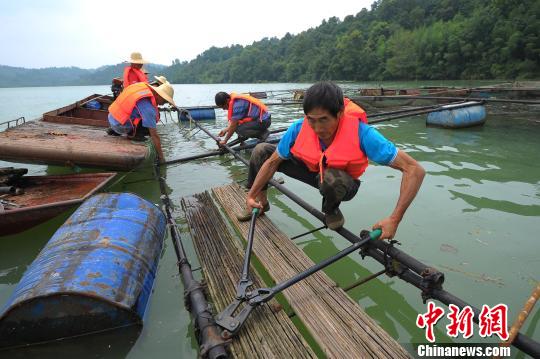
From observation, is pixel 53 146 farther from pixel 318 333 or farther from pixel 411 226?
pixel 411 226

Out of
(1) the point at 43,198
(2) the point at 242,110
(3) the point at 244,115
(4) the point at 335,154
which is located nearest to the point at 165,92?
(2) the point at 242,110

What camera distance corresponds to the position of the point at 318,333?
2.23 meters

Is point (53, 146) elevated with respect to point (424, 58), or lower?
lower

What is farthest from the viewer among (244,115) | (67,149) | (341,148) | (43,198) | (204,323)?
(244,115)

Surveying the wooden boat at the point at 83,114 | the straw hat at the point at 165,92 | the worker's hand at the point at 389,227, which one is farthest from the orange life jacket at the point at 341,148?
the wooden boat at the point at 83,114

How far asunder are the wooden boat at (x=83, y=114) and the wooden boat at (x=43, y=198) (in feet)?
10.4

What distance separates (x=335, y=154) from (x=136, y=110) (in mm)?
5323

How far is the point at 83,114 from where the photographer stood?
437 inches

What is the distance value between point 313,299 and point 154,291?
1.79m

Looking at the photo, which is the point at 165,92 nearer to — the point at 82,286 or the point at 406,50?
the point at 82,286

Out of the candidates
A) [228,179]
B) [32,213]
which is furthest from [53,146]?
[228,179]

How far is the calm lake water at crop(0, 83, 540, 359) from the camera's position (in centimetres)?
283

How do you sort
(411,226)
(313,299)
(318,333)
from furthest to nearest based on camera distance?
1. (411,226)
2. (313,299)
3. (318,333)

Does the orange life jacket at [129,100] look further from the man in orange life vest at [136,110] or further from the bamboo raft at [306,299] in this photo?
the bamboo raft at [306,299]
